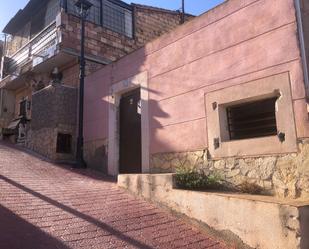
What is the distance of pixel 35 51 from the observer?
600 inches

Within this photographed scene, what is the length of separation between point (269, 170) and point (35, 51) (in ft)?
40.6

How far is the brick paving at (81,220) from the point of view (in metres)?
4.58

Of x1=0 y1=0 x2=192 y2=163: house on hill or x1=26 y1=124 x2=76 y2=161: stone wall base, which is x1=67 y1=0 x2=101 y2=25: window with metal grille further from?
x1=26 y1=124 x2=76 y2=161: stone wall base

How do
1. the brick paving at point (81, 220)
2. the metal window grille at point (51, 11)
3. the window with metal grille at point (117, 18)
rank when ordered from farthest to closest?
the window with metal grille at point (117, 18), the metal window grille at point (51, 11), the brick paving at point (81, 220)

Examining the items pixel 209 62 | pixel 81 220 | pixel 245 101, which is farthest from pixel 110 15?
pixel 81 220

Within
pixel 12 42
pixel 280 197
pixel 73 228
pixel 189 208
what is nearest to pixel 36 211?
pixel 73 228

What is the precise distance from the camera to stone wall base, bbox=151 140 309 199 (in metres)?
5.48

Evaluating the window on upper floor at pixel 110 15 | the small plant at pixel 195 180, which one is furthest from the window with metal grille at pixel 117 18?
the small plant at pixel 195 180

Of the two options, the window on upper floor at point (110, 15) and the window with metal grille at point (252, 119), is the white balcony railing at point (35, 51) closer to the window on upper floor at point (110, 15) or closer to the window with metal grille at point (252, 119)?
the window on upper floor at point (110, 15)

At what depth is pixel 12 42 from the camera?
19.1 m

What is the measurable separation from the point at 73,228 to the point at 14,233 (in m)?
0.80

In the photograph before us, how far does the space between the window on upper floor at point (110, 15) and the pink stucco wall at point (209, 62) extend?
530 cm

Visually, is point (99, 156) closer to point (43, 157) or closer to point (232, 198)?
point (43, 157)

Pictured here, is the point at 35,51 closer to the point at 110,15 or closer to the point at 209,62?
the point at 110,15
